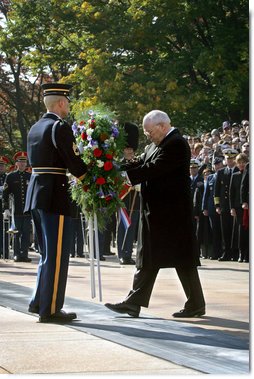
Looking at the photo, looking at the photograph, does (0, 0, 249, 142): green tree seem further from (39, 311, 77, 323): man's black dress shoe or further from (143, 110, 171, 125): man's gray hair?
(39, 311, 77, 323): man's black dress shoe

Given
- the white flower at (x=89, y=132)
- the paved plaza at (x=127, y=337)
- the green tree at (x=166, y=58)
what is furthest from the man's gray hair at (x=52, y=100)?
the green tree at (x=166, y=58)

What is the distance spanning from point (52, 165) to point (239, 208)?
9.25 metres

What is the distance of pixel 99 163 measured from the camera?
10.2 metres

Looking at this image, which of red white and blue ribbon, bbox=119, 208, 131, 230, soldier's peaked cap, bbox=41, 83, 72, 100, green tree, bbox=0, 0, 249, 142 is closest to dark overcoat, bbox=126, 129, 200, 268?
soldier's peaked cap, bbox=41, 83, 72, 100

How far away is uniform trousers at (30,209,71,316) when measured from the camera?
9703mm

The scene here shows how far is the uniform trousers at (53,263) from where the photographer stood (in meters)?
9.70

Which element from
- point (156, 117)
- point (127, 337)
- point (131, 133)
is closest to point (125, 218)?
point (131, 133)

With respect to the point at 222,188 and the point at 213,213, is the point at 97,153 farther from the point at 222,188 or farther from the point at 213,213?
the point at 213,213

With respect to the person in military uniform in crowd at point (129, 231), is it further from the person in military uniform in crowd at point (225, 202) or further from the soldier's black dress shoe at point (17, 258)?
the soldier's black dress shoe at point (17, 258)

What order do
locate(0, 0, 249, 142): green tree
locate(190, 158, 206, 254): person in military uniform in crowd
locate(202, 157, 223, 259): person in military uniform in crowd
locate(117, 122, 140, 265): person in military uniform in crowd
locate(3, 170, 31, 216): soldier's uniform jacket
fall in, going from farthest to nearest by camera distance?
locate(0, 0, 249, 142): green tree < locate(190, 158, 206, 254): person in military uniform in crowd < locate(3, 170, 31, 216): soldier's uniform jacket < locate(202, 157, 223, 259): person in military uniform in crowd < locate(117, 122, 140, 265): person in military uniform in crowd

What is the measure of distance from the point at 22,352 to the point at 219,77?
2193 cm

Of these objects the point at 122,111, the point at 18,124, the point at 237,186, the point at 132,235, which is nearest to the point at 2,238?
the point at 132,235

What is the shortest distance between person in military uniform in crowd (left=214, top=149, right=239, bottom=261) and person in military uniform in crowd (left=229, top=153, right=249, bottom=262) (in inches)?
9.6

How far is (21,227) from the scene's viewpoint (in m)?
20.3
